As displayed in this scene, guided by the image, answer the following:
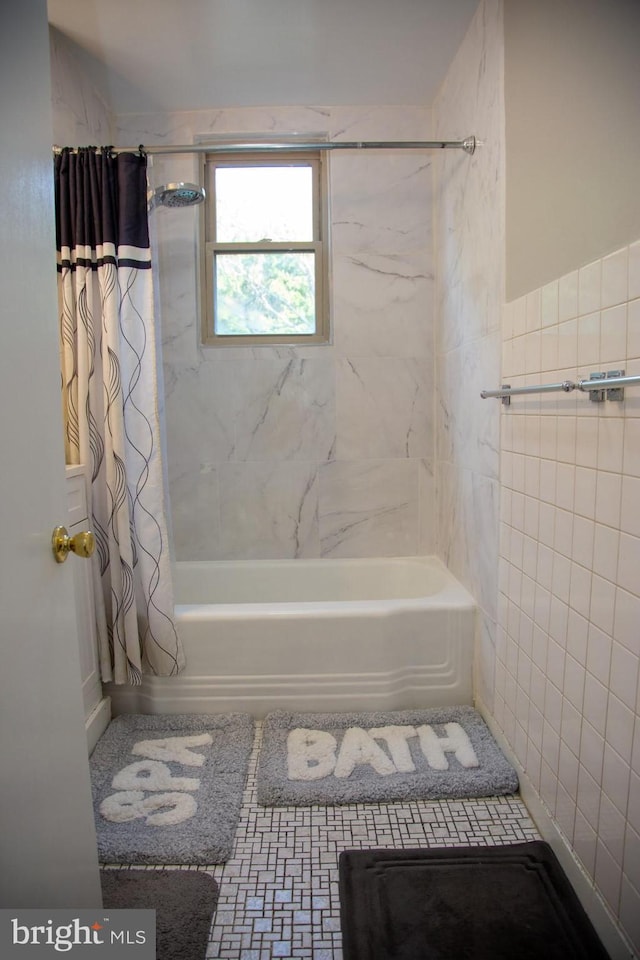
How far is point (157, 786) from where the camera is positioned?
1765 mm

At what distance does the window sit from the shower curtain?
751mm

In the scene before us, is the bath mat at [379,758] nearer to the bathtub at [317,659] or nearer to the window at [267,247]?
the bathtub at [317,659]

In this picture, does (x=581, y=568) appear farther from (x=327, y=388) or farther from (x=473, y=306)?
(x=327, y=388)

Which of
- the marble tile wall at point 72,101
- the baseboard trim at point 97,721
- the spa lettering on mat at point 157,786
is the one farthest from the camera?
the marble tile wall at point 72,101

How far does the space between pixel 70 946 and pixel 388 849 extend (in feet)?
3.09

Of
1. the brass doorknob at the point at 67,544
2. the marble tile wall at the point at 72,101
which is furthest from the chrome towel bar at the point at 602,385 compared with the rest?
the marble tile wall at the point at 72,101

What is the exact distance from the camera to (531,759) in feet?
5.43

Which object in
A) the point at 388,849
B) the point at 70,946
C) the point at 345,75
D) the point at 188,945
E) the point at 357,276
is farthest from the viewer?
the point at 357,276

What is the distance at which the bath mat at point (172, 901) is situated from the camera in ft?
4.09

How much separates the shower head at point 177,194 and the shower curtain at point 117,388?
0.23ft

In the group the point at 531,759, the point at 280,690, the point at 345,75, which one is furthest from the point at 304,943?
the point at 345,75

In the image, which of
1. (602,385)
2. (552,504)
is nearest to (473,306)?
(552,504)

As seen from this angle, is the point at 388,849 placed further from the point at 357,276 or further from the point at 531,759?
the point at 357,276

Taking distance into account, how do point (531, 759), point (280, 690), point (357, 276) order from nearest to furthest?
1. point (531, 759)
2. point (280, 690)
3. point (357, 276)
